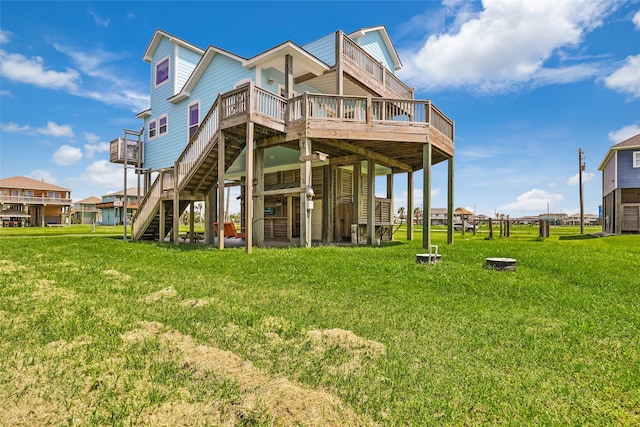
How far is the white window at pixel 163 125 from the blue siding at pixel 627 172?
1133 inches

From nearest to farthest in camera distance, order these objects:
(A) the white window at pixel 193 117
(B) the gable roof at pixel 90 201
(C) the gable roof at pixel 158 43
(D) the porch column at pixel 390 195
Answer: (D) the porch column at pixel 390 195 → (A) the white window at pixel 193 117 → (C) the gable roof at pixel 158 43 → (B) the gable roof at pixel 90 201

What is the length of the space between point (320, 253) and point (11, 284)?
6518 mm

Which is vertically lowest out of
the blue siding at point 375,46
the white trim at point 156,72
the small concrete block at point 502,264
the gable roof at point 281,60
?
the small concrete block at point 502,264

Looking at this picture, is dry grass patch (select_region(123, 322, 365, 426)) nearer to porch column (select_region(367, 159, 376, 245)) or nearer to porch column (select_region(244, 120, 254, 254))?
porch column (select_region(244, 120, 254, 254))

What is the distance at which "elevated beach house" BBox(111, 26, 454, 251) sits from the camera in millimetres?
10703

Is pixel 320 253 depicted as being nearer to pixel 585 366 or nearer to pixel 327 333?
pixel 327 333

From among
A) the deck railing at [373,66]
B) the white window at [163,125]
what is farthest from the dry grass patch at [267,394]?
the white window at [163,125]

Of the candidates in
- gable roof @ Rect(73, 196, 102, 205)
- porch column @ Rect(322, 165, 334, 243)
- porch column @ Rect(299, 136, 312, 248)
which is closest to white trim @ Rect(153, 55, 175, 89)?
porch column @ Rect(322, 165, 334, 243)

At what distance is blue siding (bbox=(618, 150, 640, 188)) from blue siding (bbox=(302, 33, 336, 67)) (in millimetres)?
21657

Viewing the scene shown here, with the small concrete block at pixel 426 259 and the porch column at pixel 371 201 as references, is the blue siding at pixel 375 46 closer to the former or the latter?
the porch column at pixel 371 201

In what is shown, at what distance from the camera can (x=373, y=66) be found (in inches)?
581

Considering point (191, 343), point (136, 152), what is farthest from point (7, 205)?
point (191, 343)

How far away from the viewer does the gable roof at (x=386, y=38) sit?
634 inches

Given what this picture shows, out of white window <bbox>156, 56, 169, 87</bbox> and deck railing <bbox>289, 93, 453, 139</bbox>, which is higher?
white window <bbox>156, 56, 169, 87</bbox>
